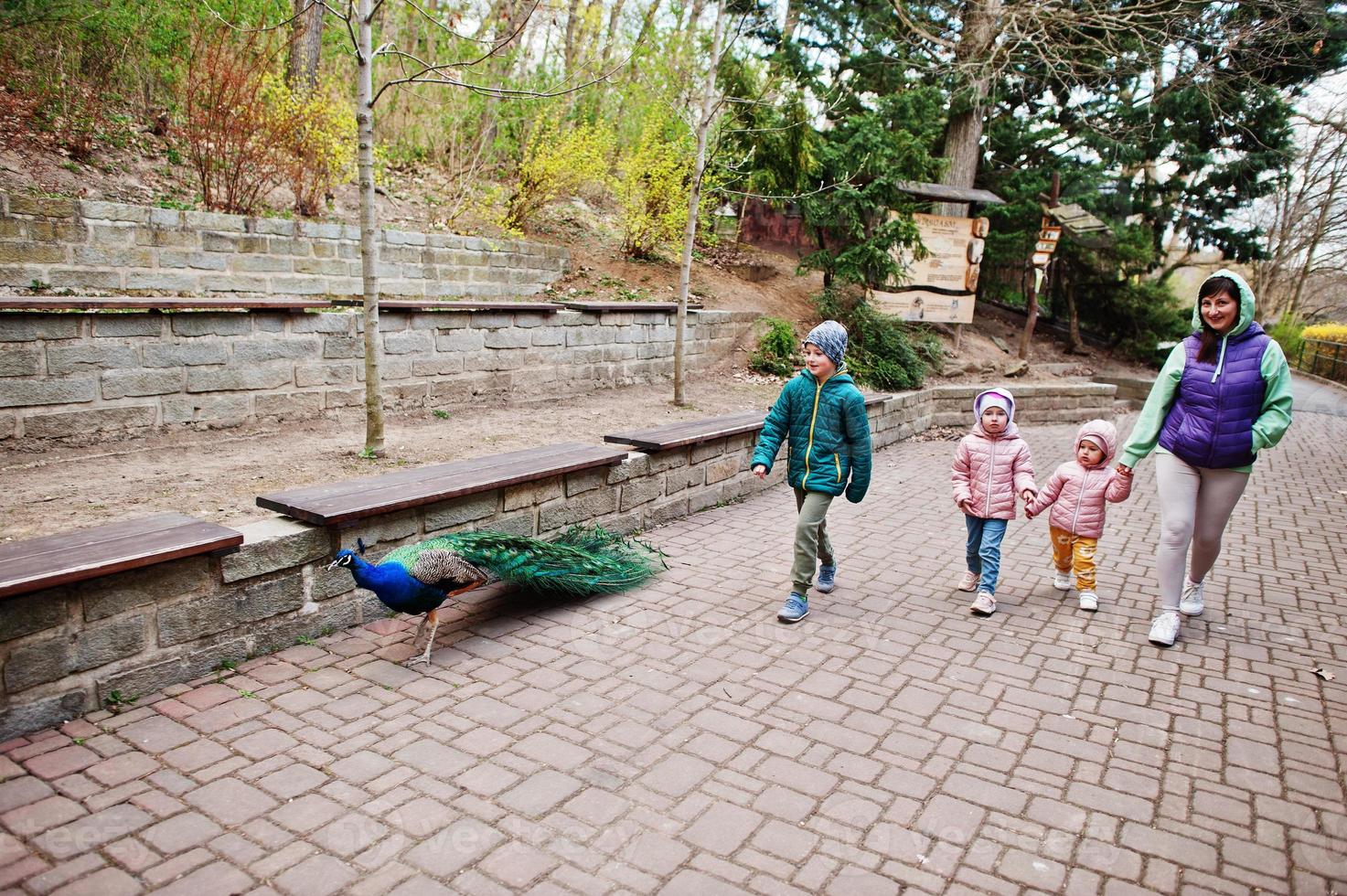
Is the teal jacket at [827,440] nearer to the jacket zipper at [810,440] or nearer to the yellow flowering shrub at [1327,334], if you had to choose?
the jacket zipper at [810,440]

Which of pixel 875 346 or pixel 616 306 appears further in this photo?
pixel 875 346

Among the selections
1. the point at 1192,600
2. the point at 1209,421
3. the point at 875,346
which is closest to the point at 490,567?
the point at 1209,421

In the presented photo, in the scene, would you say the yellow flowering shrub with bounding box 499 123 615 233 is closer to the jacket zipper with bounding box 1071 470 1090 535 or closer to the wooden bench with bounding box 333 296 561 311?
the wooden bench with bounding box 333 296 561 311

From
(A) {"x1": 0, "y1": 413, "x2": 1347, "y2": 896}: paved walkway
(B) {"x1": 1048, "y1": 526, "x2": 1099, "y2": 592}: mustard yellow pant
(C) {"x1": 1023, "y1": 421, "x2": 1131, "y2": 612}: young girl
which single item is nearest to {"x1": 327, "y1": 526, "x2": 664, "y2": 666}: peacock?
(A) {"x1": 0, "y1": 413, "x2": 1347, "y2": 896}: paved walkway

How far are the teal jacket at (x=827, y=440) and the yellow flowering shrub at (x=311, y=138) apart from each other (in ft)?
22.7

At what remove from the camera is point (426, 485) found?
4.89 metres

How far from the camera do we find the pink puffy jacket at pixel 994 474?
17.2 feet

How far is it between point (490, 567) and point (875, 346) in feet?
32.6

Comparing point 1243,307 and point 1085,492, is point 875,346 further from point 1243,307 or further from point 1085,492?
point 1243,307

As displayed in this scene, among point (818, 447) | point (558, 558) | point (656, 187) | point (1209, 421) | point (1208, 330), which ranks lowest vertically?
point (558, 558)

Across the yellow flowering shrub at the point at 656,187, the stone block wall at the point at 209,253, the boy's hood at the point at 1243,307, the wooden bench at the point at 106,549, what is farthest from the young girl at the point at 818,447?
the yellow flowering shrub at the point at 656,187

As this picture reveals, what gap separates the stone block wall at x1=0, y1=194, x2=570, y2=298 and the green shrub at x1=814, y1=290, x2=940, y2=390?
5440mm

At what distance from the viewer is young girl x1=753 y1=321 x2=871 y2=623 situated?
5.00 metres

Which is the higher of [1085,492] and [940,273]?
[940,273]
